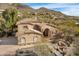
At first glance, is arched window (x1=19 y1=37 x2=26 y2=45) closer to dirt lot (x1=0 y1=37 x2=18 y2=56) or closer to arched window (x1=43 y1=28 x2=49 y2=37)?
dirt lot (x1=0 y1=37 x2=18 y2=56)

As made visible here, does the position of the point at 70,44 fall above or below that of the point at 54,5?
below

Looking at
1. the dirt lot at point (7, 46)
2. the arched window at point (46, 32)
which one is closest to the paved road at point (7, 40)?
the dirt lot at point (7, 46)

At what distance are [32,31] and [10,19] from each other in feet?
0.63

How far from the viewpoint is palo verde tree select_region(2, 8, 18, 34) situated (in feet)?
4.53

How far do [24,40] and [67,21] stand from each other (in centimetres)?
36

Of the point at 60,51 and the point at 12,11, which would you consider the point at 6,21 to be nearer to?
the point at 12,11

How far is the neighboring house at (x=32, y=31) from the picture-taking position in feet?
4.49

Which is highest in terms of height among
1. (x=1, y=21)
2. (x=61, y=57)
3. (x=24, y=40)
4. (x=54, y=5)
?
(x=54, y=5)

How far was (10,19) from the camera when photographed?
4.55 feet

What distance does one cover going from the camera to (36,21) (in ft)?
4.57

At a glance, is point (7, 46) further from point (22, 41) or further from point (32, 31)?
point (32, 31)

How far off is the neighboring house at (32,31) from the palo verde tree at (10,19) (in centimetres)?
4

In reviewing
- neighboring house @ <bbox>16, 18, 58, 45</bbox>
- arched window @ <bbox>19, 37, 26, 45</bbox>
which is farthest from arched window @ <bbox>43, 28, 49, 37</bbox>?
arched window @ <bbox>19, 37, 26, 45</bbox>

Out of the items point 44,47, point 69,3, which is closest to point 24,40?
point 44,47
